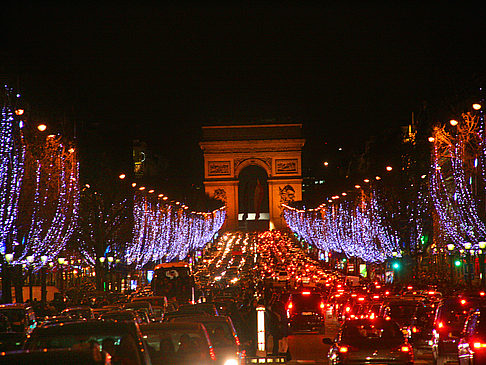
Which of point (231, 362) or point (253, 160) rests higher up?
point (253, 160)

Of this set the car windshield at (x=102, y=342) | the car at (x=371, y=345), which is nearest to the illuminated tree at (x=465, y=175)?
the car at (x=371, y=345)

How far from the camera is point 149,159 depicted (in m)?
183

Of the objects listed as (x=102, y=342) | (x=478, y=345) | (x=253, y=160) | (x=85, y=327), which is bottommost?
(x=478, y=345)

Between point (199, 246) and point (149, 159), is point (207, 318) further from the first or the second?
point (149, 159)

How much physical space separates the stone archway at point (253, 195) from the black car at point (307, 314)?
501 ft

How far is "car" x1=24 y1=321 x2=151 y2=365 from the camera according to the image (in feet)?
34.9

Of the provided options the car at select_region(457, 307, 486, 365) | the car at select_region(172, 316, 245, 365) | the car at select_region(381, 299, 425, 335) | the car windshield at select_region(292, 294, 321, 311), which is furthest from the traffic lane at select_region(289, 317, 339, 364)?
the car at select_region(457, 307, 486, 365)

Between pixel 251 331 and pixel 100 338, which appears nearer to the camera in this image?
pixel 100 338

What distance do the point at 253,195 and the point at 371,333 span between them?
176 metres

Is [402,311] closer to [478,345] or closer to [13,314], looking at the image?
[13,314]

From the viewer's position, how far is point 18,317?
83.5 ft

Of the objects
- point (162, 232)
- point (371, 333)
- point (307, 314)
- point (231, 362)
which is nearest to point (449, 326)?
point (371, 333)

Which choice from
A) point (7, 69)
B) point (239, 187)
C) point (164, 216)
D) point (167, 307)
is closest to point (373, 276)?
point (164, 216)

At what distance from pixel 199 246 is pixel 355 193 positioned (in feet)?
118
